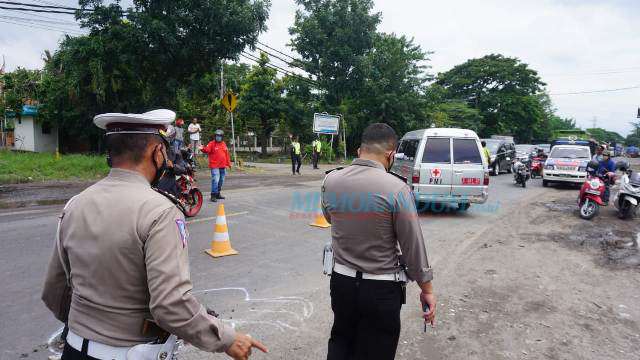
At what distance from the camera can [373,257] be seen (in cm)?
254

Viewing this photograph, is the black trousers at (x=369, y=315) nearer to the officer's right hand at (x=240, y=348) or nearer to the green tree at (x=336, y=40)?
the officer's right hand at (x=240, y=348)

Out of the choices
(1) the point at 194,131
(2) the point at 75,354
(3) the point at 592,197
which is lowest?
(3) the point at 592,197

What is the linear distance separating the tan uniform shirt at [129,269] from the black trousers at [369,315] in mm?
1016

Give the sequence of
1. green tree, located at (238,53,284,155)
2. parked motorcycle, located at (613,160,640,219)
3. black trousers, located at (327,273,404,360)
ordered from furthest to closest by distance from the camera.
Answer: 1. green tree, located at (238,53,284,155)
2. parked motorcycle, located at (613,160,640,219)
3. black trousers, located at (327,273,404,360)

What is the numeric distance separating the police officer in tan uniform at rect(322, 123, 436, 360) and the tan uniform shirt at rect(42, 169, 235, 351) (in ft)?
3.41

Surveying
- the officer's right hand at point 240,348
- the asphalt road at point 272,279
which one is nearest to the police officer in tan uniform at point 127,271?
the officer's right hand at point 240,348

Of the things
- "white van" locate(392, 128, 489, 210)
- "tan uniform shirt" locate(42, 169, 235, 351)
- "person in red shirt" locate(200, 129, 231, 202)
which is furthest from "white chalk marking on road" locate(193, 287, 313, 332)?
"person in red shirt" locate(200, 129, 231, 202)

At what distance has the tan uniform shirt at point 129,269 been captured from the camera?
1582mm

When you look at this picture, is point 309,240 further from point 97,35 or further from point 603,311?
point 97,35

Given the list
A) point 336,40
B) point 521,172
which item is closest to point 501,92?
point 336,40

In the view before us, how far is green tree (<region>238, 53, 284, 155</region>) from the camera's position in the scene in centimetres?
2925

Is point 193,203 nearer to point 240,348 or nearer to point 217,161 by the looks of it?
point 217,161

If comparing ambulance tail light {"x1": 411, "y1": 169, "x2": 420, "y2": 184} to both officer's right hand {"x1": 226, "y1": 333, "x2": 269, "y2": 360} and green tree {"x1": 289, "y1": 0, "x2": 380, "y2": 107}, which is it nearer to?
officer's right hand {"x1": 226, "y1": 333, "x2": 269, "y2": 360}

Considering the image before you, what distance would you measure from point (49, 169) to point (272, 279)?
43.3 ft
